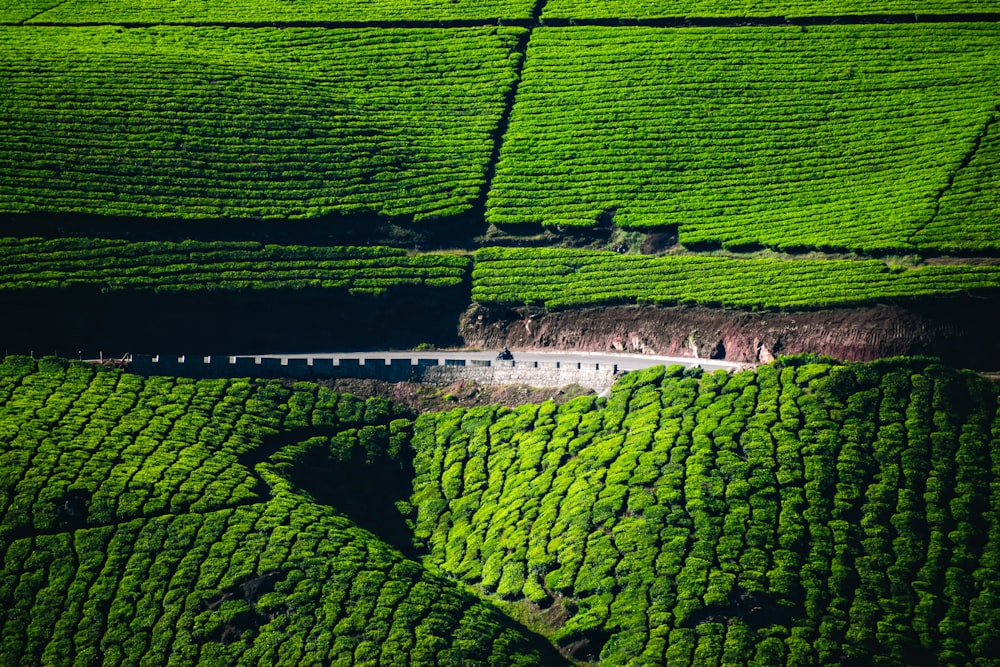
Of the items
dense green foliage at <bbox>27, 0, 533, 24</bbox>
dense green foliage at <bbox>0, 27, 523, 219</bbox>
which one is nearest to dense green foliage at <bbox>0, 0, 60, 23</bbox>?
dense green foliage at <bbox>27, 0, 533, 24</bbox>

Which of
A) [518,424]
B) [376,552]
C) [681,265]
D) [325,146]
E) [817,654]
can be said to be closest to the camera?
[817,654]

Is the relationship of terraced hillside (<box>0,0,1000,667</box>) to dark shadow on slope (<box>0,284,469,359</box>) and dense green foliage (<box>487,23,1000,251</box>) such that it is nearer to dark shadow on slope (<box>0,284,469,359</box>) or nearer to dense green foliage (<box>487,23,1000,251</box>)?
dark shadow on slope (<box>0,284,469,359</box>)

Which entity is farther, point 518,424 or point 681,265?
point 681,265

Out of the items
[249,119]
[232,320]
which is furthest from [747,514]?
[249,119]

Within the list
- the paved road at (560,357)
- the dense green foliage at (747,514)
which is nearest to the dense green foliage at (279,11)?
the paved road at (560,357)

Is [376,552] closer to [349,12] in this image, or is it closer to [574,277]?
[574,277]

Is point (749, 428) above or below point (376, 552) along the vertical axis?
above

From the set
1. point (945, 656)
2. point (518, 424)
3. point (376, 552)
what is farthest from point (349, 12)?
point (945, 656)
